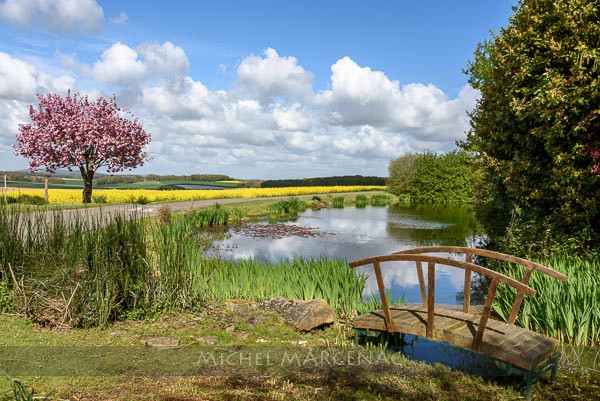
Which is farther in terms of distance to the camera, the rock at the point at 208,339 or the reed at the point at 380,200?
the reed at the point at 380,200

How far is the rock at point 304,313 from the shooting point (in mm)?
6902

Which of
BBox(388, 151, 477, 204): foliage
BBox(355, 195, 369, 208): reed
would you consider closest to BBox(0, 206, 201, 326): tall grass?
BBox(355, 195, 369, 208): reed

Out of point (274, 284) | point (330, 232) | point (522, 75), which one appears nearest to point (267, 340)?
point (274, 284)

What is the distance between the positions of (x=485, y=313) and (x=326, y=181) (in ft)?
227

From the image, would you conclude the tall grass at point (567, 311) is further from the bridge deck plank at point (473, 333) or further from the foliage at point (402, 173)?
the foliage at point (402, 173)

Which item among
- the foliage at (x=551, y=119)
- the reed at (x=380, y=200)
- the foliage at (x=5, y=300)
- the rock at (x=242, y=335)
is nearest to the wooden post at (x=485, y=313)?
the rock at (x=242, y=335)

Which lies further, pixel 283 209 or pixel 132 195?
pixel 132 195

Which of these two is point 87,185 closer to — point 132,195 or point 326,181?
point 132,195

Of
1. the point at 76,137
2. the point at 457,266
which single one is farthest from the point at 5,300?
the point at 76,137

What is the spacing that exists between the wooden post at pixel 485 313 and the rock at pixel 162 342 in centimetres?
390

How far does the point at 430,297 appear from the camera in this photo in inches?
212

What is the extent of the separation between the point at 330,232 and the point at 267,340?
53.3ft

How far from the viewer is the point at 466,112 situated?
1021 inches

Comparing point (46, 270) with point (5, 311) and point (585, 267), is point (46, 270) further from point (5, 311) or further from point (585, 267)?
point (585, 267)
